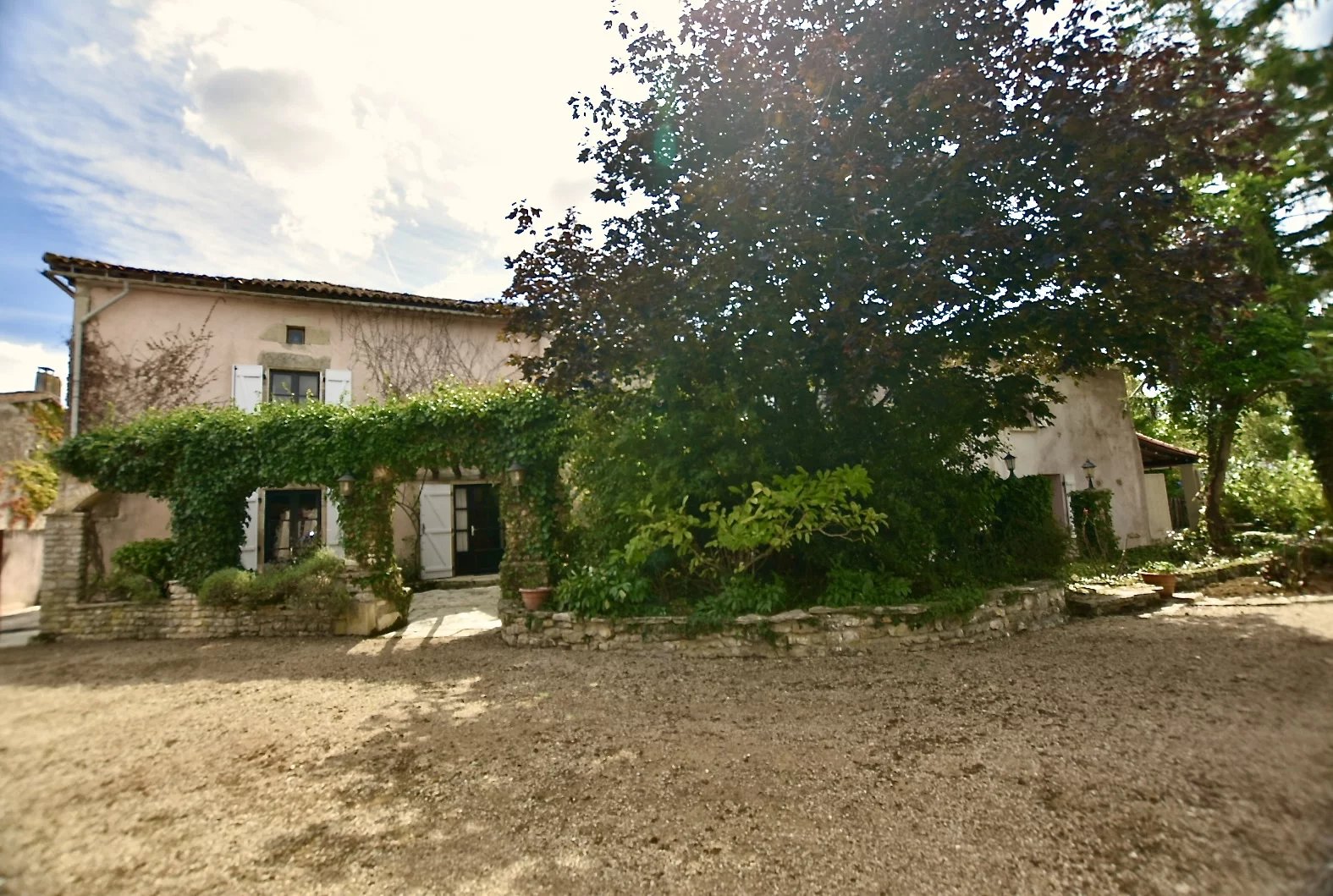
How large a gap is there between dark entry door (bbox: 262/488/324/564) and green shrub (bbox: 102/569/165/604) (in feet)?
8.72

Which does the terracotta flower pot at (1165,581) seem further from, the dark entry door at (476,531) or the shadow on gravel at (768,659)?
the dark entry door at (476,531)

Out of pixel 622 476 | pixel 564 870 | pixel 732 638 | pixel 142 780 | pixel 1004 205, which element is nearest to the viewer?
pixel 564 870

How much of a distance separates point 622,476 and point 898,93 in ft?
15.3

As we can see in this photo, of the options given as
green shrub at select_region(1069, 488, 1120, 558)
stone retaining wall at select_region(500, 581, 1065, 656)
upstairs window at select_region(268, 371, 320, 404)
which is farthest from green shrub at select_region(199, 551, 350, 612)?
green shrub at select_region(1069, 488, 1120, 558)

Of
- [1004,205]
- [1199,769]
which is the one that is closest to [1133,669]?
[1199,769]

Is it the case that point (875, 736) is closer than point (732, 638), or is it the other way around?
point (875, 736)

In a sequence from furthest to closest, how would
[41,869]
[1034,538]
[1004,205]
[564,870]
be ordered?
1. [1034,538]
2. [1004,205]
3. [564,870]
4. [41,869]

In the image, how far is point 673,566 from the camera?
7145mm

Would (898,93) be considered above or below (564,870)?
above

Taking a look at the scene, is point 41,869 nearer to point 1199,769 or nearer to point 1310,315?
point 1199,769

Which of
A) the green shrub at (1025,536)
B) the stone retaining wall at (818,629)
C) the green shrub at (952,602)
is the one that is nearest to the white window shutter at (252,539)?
the stone retaining wall at (818,629)

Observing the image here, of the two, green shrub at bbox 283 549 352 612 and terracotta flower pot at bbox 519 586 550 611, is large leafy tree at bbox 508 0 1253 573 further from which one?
green shrub at bbox 283 549 352 612

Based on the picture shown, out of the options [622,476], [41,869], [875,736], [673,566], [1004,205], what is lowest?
[875,736]

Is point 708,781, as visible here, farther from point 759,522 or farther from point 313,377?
point 313,377
